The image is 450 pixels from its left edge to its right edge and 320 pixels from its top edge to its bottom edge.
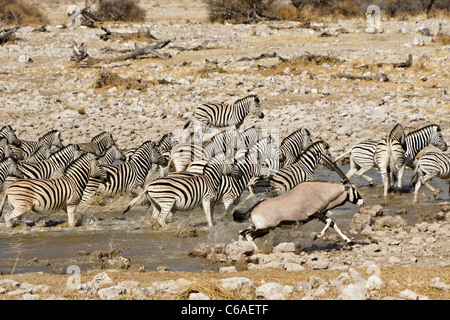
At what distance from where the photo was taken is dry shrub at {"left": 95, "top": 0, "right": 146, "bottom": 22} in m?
33.9

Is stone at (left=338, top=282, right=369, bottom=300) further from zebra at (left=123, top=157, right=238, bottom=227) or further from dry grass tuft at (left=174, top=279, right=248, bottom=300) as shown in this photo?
zebra at (left=123, top=157, right=238, bottom=227)

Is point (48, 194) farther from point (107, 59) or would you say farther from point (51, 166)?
point (107, 59)

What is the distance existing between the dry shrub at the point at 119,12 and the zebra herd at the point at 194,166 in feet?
66.7

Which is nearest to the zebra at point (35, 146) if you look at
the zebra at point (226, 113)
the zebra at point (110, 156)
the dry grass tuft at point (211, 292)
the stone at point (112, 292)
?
Answer: the zebra at point (110, 156)

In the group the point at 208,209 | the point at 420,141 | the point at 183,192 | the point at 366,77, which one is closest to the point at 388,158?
the point at 420,141

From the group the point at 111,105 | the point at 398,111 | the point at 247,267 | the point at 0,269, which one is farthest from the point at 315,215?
the point at 111,105

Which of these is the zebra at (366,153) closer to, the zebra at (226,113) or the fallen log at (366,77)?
the zebra at (226,113)

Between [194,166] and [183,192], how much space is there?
141 centimetres

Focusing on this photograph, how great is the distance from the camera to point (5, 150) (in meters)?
12.3

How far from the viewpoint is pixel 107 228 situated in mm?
10047

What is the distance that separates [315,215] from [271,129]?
8418 mm

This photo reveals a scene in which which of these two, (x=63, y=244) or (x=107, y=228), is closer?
(x=63, y=244)

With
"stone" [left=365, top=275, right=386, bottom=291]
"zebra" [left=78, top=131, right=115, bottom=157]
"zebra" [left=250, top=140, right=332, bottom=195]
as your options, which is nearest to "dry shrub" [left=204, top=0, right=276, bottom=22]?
"zebra" [left=78, top=131, right=115, bottom=157]
